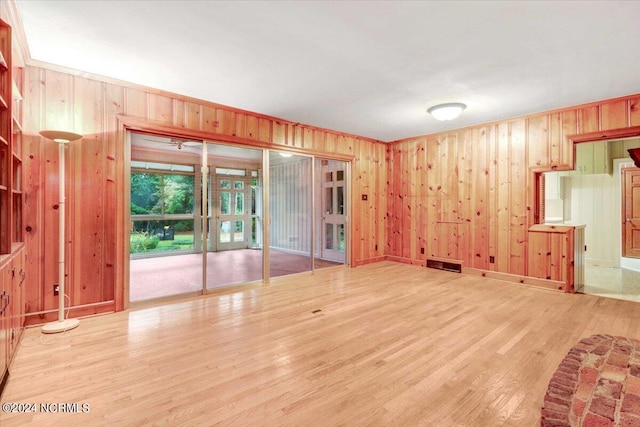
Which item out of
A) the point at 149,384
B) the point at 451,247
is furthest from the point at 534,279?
the point at 149,384

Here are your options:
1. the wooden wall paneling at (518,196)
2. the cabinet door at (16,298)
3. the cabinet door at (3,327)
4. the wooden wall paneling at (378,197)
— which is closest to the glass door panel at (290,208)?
the wooden wall paneling at (378,197)

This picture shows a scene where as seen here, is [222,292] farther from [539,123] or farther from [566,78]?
[539,123]

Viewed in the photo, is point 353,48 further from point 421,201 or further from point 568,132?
point 421,201

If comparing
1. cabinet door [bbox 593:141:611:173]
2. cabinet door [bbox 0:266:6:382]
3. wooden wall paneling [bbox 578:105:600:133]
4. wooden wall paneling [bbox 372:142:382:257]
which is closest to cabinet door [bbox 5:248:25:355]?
cabinet door [bbox 0:266:6:382]

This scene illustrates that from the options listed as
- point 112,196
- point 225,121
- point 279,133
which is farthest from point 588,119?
point 112,196

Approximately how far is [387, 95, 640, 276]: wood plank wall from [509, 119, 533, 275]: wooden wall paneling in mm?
13

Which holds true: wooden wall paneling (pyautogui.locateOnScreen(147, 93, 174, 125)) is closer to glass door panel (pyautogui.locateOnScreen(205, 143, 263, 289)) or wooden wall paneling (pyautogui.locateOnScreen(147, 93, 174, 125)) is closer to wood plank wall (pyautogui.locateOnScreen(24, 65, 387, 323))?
wood plank wall (pyautogui.locateOnScreen(24, 65, 387, 323))

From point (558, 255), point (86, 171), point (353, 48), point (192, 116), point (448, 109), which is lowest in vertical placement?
point (558, 255)

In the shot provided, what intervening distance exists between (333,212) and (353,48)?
4370 mm

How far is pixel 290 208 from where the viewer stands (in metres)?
8.19

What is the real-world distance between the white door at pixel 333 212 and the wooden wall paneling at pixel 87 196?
427cm

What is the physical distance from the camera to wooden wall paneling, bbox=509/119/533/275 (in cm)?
480

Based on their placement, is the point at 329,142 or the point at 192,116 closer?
the point at 192,116

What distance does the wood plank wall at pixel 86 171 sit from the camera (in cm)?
306
